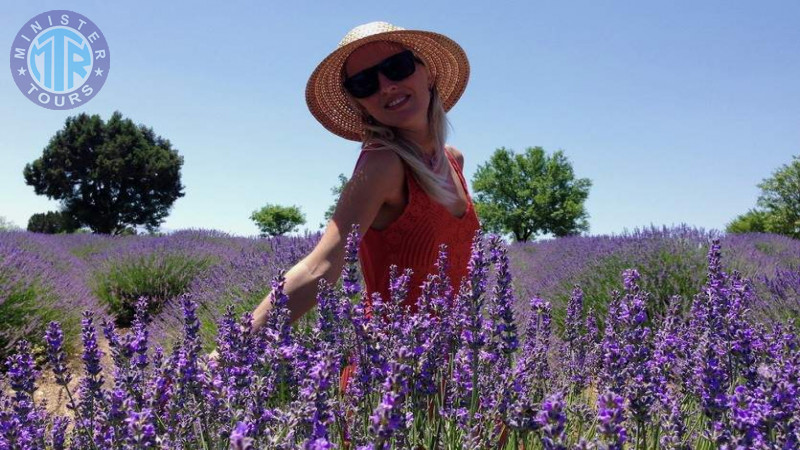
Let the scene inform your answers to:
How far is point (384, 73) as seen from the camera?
2.75m

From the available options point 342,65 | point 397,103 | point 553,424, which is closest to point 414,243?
point 397,103

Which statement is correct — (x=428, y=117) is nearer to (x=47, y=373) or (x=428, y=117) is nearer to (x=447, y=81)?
(x=447, y=81)

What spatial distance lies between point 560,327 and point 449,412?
17.4 ft

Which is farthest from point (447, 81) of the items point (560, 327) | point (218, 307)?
point (560, 327)

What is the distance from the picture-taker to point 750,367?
5.68ft

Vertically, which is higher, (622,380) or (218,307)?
(218,307)

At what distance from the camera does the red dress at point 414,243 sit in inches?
100

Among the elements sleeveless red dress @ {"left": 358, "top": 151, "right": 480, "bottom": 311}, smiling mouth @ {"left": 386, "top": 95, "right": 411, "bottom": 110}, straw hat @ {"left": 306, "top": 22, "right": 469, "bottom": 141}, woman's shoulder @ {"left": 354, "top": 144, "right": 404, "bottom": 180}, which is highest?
straw hat @ {"left": 306, "top": 22, "right": 469, "bottom": 141}

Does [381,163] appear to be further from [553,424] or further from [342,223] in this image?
[553,424]

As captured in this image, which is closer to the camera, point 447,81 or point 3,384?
point 447,81

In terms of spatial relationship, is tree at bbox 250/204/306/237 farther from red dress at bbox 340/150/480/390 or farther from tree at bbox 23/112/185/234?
red dress at bbox 340/150/480/390

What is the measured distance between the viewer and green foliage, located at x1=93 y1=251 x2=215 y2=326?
8.67 meters

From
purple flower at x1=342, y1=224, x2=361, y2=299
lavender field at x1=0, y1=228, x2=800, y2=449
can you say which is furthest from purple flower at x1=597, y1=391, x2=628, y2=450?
purple flower at x1=342, y1=224, x2=361, y2=299

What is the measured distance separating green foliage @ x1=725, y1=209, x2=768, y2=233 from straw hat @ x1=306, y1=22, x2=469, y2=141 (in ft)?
105
